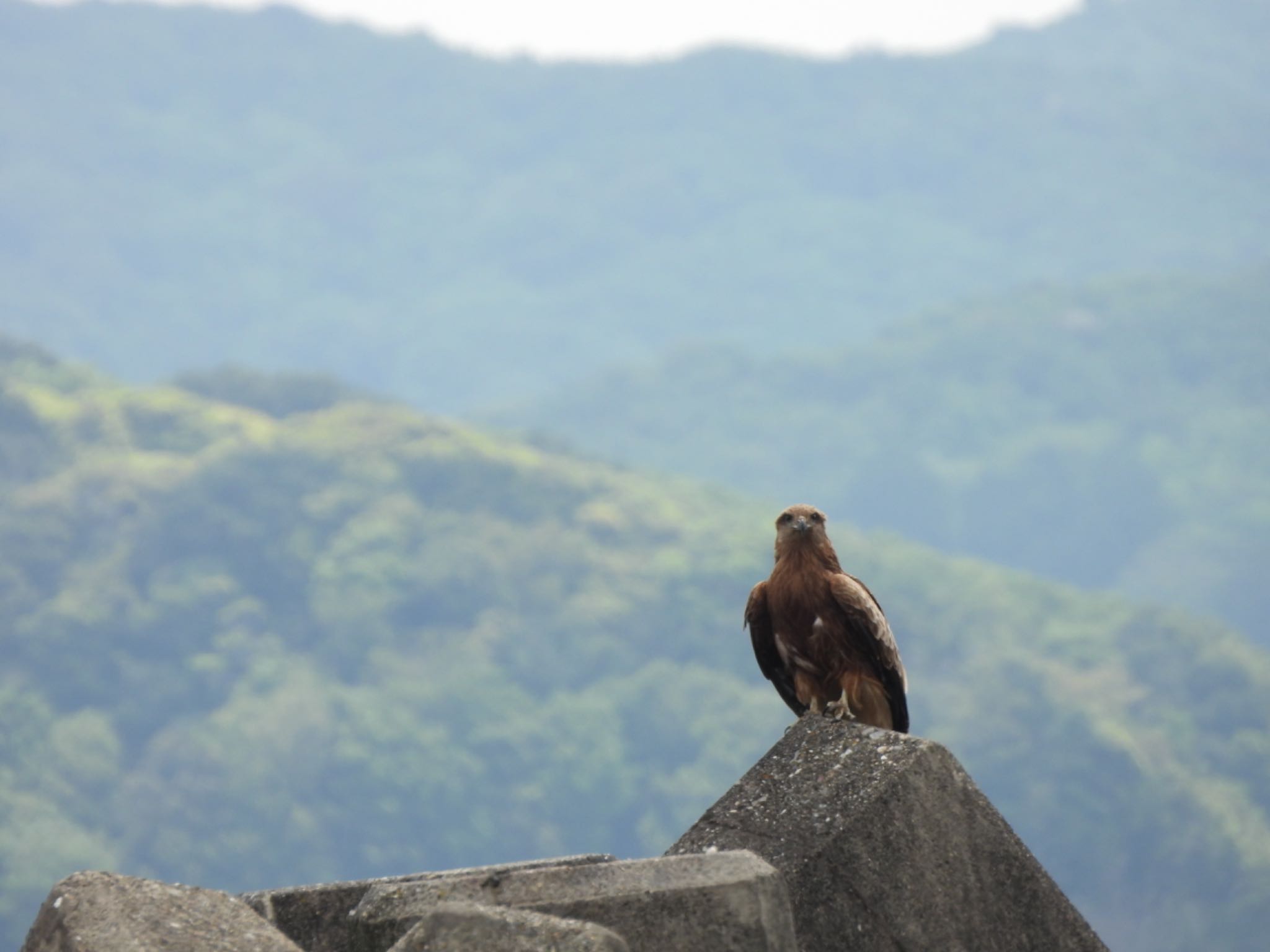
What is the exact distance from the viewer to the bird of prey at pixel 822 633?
9.27m

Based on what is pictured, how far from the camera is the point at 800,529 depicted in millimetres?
9500

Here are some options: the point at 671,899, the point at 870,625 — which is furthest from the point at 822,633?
the point at 671,899

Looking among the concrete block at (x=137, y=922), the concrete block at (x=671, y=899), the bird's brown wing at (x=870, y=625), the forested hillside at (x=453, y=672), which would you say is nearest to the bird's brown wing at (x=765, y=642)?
the bird's brown wing at (x=870, y=625)

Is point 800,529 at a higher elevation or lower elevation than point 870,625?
higher

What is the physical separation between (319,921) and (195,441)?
167576 mm

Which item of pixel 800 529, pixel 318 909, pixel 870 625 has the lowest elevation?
pixel 318 909

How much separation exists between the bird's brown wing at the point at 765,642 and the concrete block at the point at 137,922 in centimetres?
395

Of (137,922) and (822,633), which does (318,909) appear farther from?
(822,633)

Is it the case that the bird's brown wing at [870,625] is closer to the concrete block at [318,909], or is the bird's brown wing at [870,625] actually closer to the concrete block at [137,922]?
the concrete block at [318,909]

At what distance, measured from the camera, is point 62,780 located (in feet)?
445

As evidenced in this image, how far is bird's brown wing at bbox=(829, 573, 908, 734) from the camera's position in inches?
363

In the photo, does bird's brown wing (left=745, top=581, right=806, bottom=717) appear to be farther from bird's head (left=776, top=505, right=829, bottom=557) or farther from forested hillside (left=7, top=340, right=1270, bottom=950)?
forested hillside (left=7, top=340, right=1270, bottom=950)

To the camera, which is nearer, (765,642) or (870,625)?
(870,625)

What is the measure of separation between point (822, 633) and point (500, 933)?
4203 millimetres
